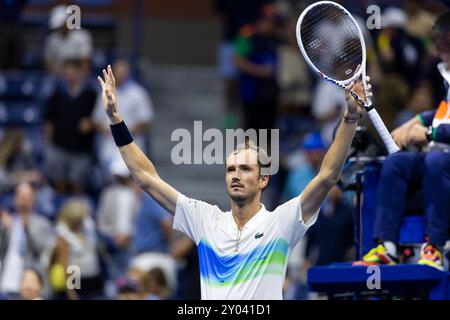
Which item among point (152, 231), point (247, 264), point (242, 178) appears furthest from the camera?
point (152, 231)

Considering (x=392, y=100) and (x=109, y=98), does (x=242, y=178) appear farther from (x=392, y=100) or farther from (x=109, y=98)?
(x=392, y=100)

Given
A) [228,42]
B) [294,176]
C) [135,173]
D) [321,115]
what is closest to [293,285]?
[294,176]

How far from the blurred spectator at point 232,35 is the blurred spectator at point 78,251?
12.8ft

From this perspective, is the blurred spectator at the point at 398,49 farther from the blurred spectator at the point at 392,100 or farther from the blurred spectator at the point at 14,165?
the blurred spectator at the point at 14,165

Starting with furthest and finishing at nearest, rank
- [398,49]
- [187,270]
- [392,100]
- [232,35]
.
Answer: [232,35] < [398,49] < [187,270] < [392,100]

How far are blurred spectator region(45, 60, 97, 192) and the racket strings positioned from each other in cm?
860

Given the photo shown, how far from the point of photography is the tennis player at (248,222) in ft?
30.9

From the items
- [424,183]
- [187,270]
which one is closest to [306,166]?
[187,270]

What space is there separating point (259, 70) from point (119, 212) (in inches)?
109

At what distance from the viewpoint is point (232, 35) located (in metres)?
20.0

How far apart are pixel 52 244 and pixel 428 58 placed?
4894 millimetres

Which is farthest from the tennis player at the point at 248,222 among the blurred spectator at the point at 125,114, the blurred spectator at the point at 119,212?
the blurred spectator at the point at 125,114

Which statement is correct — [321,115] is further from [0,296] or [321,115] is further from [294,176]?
[0,296]
